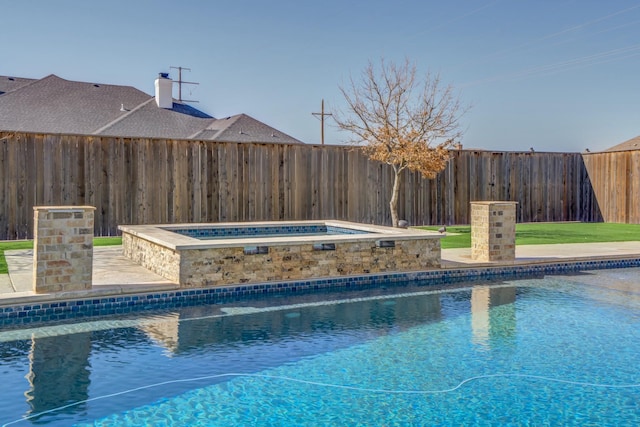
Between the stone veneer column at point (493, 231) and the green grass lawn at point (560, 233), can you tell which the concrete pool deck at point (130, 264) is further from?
the green grass lawn at point (560, 233)

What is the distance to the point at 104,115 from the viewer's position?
851 inches

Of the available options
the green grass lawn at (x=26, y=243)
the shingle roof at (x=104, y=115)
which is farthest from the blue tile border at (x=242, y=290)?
the shingle roof at (x=104, y=115)

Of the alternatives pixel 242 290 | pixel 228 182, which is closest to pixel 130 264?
pixel 242 290

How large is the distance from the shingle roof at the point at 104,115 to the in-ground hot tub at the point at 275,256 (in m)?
12.0

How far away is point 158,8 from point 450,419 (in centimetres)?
1502

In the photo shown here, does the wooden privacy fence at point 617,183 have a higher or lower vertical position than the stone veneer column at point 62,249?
higher

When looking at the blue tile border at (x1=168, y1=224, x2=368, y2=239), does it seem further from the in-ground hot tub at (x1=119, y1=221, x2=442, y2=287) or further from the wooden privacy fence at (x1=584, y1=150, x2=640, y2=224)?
the wooden privacy fence at (x1=584, y1=150, x2=640, y2=224)

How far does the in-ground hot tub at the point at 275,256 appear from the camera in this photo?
23.1ft

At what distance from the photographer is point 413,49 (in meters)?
15.3

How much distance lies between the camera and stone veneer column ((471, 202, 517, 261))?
29.2ft

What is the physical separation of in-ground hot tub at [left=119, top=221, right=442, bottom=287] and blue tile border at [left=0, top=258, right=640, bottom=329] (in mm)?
115

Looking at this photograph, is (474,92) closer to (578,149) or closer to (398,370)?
(578,149)

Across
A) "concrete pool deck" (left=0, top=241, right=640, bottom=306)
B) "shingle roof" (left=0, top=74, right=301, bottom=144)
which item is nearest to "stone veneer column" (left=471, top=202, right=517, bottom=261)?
"concrete pool deck" (left=0, top=241, right=640, bottom=306)

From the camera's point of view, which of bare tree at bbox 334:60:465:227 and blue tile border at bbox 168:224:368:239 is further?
bare tree at bbox 334:60:465:227
